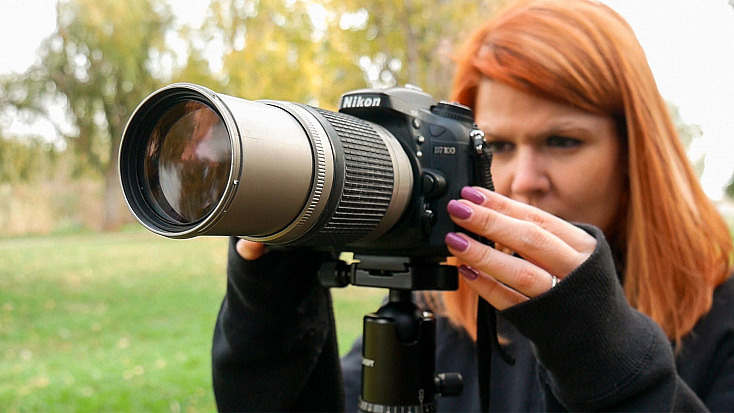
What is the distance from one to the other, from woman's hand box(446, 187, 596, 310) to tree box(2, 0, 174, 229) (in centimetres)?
999

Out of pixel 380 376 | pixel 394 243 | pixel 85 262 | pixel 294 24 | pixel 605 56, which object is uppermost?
pixel 294 24

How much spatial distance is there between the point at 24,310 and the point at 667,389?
5.88m

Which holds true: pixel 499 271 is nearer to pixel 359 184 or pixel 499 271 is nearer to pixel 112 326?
pixel 359 184

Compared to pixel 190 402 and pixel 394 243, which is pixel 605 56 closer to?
pixel 394 243

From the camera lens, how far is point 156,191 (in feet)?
2.62

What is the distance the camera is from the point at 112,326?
17.4ft

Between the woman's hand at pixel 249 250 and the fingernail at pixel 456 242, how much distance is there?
0.30 metres

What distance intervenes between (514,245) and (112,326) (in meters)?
4.91

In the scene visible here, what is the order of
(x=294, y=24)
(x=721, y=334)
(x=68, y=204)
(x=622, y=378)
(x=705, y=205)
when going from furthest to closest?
(x=68, y=204), (x=294, y=24), (x=705, y=205), (x=721, y=334), (x=622, y=378)

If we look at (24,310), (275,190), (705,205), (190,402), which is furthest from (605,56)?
(24,310)

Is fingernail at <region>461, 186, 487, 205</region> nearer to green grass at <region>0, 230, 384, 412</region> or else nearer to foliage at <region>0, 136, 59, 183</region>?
green grass at <region>0, 230, 384, 412</region>

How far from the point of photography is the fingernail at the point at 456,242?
0.99 metres

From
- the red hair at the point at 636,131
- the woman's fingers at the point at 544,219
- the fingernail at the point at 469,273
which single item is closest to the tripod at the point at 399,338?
the fingernail at the point at 469,273

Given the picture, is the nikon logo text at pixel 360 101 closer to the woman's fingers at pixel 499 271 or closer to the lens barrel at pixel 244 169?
the lens barrel at pixel 244 169
